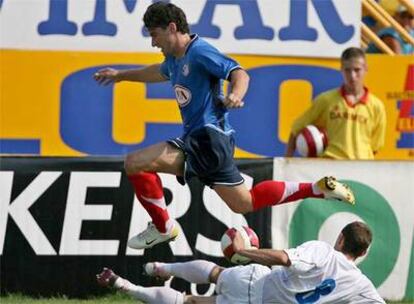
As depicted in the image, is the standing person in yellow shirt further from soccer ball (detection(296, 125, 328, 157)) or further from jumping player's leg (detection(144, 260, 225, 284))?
jumping player's leg (detection(144, 260, 225, 284))

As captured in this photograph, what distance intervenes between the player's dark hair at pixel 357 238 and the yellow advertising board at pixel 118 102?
4272mm

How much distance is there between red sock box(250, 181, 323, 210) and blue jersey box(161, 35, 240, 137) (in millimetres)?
471

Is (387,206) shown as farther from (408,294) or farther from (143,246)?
(143,246)

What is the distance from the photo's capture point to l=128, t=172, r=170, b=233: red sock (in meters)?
9.04

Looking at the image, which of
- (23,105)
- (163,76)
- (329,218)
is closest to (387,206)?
(329,218)

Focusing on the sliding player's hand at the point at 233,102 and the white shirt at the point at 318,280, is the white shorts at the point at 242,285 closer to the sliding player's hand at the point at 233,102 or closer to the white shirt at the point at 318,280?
the white shirt at the point at 318,280

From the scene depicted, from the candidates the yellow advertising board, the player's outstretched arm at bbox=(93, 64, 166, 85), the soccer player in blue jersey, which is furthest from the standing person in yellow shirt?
the player's outstretched arm at bbox=(93, 64, 166, 85)

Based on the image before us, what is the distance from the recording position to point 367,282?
356 inches

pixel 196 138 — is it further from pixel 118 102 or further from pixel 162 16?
pixel 118 102

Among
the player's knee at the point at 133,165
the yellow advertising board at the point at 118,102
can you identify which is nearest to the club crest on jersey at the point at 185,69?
the player's knee at the point at 133,165

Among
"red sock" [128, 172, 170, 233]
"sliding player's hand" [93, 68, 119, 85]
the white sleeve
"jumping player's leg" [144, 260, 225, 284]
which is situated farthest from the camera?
"jumping player's leg" [144, 260, 225, 284]

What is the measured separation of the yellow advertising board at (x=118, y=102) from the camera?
1288cm

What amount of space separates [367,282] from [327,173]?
91.5 inches

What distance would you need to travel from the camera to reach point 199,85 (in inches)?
350
